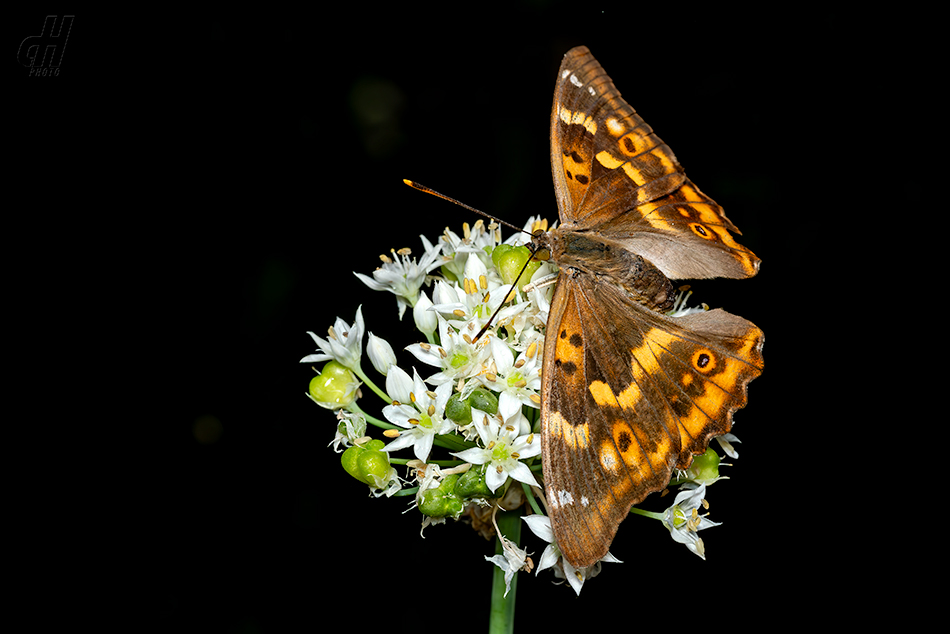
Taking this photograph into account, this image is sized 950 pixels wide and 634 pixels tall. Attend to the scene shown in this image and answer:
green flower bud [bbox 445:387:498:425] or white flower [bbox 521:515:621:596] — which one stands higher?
green flower bud [bbox 445:387:498:425]

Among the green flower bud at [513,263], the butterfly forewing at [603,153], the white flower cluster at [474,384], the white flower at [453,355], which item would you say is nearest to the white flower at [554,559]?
the white flower cluster at [474,384]

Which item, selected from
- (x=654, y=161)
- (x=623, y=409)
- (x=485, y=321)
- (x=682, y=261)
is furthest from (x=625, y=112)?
(x=623, y=409)

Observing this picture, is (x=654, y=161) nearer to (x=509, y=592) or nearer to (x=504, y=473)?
(x=504, y=473)

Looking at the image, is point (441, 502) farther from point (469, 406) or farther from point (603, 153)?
point (603, 153)

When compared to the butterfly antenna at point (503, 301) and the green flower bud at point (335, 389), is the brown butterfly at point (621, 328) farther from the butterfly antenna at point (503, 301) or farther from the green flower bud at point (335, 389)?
the green flower bud at point (335, 389)

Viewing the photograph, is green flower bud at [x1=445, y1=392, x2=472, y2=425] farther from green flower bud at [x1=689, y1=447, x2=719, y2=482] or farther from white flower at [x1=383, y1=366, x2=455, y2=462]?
green flower bud at [x1=689, y1=447, x2=719, y2=482]

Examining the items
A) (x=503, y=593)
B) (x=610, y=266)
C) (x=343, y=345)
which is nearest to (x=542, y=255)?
(x=610, y=266)

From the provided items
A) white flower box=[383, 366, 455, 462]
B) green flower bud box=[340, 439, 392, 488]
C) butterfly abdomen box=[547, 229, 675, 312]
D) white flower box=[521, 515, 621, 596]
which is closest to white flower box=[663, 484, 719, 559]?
white flower box=[521, 515, 621, 596]
